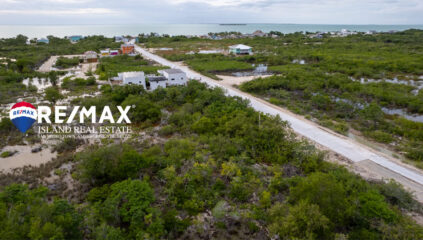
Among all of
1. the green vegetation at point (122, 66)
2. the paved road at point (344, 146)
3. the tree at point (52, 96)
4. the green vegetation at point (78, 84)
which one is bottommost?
the paved road at point (344, 146)

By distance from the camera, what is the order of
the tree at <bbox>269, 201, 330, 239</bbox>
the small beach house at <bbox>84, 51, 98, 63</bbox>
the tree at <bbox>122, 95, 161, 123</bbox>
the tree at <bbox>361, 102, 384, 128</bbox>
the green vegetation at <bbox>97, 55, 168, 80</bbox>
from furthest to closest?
the small beach house at <bbox>84, 51, 98, 63</bbox>, the green vegetation at <bbox>97, 55, 168, 80</bbox>, the tree at <bbox>122, 95, 161, 123</bbox>, the tree at <bbox>361, 102, 384, 128</bbox>, the tree at <bbox>269, 201, 330, 239</bbox>

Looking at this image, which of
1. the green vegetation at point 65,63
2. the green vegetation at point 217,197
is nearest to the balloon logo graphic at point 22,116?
the green vegetation at point 217,197

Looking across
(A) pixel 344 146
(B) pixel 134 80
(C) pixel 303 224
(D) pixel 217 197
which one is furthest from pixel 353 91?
(B) pixel 134 80

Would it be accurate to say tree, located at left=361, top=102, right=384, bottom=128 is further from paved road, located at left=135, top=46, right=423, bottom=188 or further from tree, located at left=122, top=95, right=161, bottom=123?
tree, located at left=122, top=95, right=161, bottom=123

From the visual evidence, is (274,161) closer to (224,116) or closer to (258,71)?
(224,116)

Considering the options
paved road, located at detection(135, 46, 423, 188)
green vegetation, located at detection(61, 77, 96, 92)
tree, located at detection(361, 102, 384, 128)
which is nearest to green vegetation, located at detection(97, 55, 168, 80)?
green vegetation, located at detection(61, 77, 96, 92)

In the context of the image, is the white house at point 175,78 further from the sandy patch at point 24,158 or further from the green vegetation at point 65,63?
the green vegetation at point 65,63
